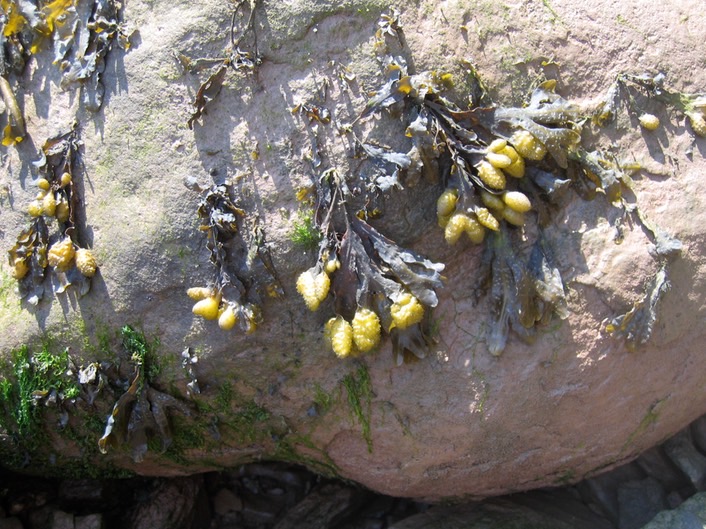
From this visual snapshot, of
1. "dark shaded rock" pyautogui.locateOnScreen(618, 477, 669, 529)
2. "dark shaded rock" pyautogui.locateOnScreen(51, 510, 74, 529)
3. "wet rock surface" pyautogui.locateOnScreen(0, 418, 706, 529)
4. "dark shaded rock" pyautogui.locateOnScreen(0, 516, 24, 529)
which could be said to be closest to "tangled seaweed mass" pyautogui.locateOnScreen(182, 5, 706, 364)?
"wet rock surface" pyautogui.locateOnScreen(0, 418, 706, 529)

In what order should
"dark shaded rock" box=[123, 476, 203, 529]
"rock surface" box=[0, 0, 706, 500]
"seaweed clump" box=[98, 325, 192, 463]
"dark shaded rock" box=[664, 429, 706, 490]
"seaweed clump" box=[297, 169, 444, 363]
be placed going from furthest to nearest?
"dark shaded rock" box=[123, 476, 203, 529], "dark shaded rock" box=[664, 429, 706, 490], "seaweed clump" box=[98, 325, 192, 463], "rock surface" box=[0, 0, 706, 500], "seaweed clump" box=[297, 169, 444, 363]

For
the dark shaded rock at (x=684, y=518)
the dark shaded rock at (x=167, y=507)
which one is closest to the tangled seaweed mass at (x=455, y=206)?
the dark shaded rock at (x=684, y=518)

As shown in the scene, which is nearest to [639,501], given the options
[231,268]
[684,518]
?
[684,518]

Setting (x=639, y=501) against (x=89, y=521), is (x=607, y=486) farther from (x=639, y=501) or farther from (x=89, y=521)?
(x=89, y=521)

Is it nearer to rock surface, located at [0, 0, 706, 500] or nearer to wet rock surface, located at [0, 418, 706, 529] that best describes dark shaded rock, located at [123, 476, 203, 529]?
wet rock surface, located at [0, 418, 706, 529]

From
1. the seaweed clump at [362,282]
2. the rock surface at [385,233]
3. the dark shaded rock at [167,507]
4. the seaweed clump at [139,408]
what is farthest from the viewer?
the dark shaded rock at [167,507]

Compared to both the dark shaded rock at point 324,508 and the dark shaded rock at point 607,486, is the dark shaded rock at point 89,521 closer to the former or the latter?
the dark shaded rock at point 324,508

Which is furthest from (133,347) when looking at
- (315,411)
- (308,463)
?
(308,463)

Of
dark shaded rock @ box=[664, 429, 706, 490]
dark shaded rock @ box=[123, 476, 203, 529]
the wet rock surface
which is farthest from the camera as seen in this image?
dark shaded rock @ box=[123, 476, 203, 529]

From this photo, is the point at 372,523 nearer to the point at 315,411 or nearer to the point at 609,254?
the point at 315,411
